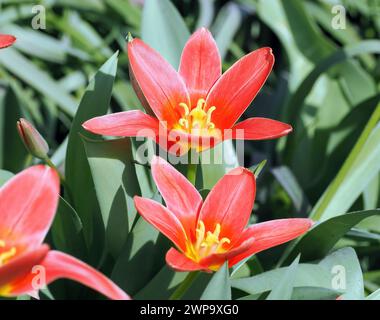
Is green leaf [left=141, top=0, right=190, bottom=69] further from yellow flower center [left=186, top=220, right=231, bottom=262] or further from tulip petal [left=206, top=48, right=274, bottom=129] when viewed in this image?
yellow flower center [left=186, top=220, right=231, bottom=262]

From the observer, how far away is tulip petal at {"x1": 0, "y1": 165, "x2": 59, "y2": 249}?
0.61 metres

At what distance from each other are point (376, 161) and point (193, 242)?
50cm

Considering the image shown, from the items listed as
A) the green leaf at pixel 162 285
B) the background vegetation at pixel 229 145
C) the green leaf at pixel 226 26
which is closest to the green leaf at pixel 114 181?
the background vegetation at pixel 229 145

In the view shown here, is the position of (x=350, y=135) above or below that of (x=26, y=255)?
below

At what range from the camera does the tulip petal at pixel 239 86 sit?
79 cm

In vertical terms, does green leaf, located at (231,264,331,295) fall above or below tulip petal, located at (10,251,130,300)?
below

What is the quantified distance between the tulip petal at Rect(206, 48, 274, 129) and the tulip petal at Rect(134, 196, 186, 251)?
15 cm

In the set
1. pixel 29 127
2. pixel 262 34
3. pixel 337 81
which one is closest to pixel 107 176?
pixel 29 127

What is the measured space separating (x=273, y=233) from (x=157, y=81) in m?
0.22

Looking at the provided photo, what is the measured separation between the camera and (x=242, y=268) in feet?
3.17

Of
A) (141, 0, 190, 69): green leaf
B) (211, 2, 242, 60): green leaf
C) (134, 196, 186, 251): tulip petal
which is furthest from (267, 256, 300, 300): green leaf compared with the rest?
(211, 2, 242, 60): green leaf

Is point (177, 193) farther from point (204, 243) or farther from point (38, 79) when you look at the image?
point (38, 79)
